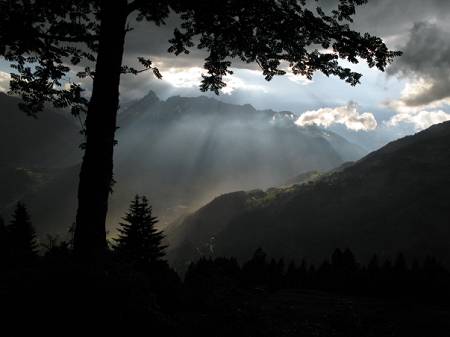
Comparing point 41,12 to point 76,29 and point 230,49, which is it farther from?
point 230,49

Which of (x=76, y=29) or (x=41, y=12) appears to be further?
(x=41, y=12)

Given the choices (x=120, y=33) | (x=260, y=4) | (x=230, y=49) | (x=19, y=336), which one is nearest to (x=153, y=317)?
(x=19, y=336)

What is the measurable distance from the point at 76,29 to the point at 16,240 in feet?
180

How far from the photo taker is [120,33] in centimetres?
1068

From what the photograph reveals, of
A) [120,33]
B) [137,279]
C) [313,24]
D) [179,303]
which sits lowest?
[179,303]

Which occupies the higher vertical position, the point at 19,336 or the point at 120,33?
the point at 120,33

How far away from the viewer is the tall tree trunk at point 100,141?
10062 mm

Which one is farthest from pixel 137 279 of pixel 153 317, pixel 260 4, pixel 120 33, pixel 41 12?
pixel 41 12

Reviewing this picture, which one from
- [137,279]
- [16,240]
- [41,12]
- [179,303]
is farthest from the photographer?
[16,240]

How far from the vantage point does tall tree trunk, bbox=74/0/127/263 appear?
1006 centimetres

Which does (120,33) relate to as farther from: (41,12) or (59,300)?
(59,300)

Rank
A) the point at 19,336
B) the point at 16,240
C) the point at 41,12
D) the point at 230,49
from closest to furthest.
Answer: the point at 19,336 → the point at 41,12 → the point at 230,49 → the point at 16,240

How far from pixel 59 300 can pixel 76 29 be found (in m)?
6.51

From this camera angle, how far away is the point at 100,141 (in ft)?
33.7
